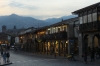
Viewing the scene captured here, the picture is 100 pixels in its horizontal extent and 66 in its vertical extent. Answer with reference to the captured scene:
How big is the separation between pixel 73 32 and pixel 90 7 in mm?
15366

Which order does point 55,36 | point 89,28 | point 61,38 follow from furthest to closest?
1. point 55,36
2. point 61,38
3. point 89,28

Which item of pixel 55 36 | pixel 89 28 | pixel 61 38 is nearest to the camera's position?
pixel 89 28

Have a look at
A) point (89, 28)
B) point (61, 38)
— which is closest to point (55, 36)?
point (61, 38)

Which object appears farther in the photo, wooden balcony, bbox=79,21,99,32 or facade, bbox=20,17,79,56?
facade, bbox=20,17,79,56

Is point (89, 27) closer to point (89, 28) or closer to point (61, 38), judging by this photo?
point (89, 28)

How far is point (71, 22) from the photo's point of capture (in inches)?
2378

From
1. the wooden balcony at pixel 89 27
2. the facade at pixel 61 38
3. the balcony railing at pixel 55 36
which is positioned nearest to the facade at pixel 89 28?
the wooden balcony at pixel 89 27

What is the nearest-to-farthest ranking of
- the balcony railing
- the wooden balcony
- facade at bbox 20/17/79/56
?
1. the wooden balcony
2. facade at bbox 20/17/79/56
3. the balcony railing

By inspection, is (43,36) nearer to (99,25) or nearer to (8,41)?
(99,25)

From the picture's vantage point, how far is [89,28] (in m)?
46.1

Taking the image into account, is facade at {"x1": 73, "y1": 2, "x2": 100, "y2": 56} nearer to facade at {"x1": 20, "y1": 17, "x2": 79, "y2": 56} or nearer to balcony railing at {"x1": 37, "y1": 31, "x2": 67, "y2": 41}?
facade at {"x1": 20, "y1": 17, "x2": 79, "y2": 56}

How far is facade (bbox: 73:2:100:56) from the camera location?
1745 inches

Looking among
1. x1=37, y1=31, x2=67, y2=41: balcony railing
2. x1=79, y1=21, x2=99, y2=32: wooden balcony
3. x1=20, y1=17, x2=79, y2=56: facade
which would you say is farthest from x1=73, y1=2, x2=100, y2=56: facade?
x1=37, y1=31, x2=67, y2=41: balcony railing

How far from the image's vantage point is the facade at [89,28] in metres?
44.3
